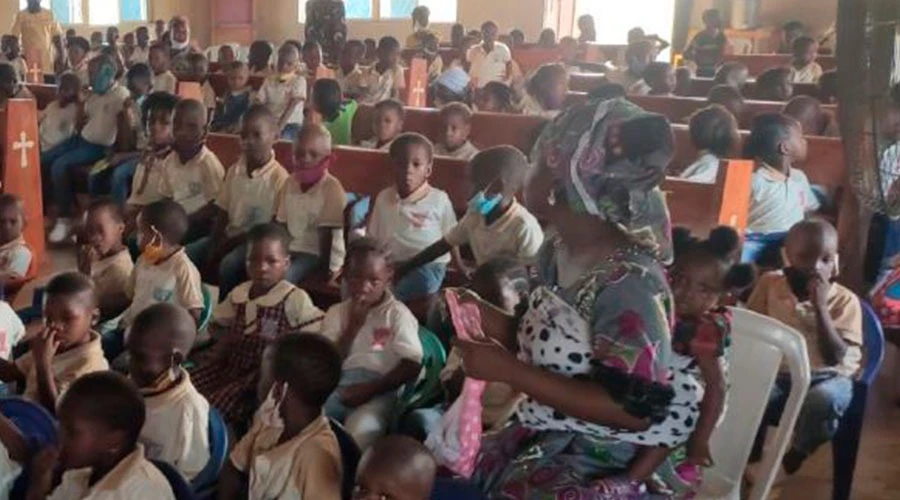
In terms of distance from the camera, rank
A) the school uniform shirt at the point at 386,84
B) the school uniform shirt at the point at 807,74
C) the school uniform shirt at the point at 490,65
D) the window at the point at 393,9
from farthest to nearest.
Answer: the window at the point at 393,9
the school uniform shirt at the point at 490,65
the school uniform shirt at the point at 807,74
the school uniform shirt at the point at 386,84

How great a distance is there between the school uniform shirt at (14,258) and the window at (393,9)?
10.5 m

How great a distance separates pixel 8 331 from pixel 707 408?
6.32 ft

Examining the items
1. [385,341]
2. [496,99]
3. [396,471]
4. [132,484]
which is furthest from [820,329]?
[496,99]

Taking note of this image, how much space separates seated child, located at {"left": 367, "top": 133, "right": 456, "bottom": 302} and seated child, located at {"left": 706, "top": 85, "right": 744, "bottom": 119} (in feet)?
6.65

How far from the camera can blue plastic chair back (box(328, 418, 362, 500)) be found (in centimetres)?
203

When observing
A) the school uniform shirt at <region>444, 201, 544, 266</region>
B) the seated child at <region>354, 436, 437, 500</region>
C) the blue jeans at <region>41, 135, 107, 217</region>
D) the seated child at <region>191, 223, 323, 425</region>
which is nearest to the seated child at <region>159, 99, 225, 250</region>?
the seated child at <region>191, 223, 323, 425</region>

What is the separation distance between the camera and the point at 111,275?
10.8 ft

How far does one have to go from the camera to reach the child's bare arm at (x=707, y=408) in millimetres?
1552

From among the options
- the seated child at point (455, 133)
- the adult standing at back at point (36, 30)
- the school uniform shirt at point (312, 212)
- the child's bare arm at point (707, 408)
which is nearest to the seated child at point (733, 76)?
the seated child at point (455, 133)

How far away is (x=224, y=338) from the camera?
9.87ft

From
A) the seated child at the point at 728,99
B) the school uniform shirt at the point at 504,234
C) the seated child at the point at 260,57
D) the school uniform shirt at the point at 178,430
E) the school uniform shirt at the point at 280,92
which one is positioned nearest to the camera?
the school uniform shirt at the point at 178,430

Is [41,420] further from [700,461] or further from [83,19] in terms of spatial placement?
[83,19]

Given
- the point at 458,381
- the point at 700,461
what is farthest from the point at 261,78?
the point at 700,461

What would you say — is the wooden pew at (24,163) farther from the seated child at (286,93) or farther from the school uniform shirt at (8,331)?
the school uniform shirt at (8,331)
